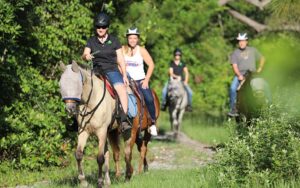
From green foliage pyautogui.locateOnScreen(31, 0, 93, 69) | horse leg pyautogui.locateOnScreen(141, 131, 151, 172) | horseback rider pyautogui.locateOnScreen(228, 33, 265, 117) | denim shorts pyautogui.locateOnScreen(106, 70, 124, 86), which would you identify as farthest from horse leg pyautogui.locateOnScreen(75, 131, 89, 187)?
horseback rider pyautogui.locateOnScreen(228, 33, 265, 117)

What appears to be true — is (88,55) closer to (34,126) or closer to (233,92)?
(34,126)

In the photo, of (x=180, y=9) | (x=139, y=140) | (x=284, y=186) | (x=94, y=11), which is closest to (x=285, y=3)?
(x=284, y=186)

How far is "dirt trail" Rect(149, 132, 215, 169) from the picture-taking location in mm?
14672

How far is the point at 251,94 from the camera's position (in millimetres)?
15148

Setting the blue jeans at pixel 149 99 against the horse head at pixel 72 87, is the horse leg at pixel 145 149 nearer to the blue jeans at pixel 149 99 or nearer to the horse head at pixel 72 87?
the blue jeans at pixel 149 99

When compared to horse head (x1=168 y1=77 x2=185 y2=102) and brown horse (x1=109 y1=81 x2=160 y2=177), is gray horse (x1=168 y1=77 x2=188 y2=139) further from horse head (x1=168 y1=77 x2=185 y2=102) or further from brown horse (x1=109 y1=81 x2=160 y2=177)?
brown horse (x1=109 y1=81 x2=160 y2=177)

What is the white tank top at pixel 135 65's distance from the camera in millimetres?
12711

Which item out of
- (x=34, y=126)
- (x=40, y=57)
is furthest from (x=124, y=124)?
(x=40, y=57)

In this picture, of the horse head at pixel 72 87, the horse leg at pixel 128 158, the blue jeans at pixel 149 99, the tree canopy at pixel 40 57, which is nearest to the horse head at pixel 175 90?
the tree canopy at pixel 40 57

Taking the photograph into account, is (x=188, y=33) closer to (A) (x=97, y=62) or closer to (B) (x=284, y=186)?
(A) (x=97, y=62)

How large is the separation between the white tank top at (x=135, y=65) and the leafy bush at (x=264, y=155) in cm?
344

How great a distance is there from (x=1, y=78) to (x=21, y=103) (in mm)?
779

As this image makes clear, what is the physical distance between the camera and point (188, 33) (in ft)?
109

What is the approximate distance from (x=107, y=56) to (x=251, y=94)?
16.6 ft
